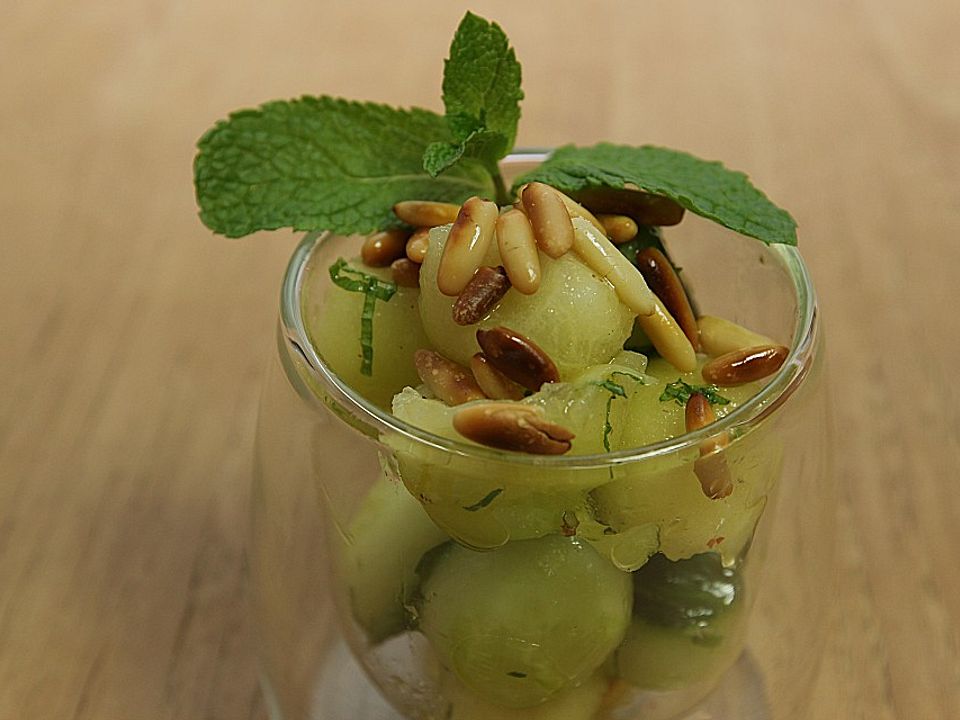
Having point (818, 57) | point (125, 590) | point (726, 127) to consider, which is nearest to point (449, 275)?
point (125, 590)

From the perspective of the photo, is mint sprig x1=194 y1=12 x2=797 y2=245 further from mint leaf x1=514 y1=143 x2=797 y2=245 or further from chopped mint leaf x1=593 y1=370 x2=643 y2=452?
chopped mint leaf x1=593 y1=370 x2=643 y2=452

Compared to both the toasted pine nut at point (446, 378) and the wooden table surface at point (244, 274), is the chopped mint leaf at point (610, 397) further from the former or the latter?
the wooden table surface at point (244, 274)

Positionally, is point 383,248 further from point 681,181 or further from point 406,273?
point 681,181

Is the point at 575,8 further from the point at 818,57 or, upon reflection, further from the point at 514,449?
the point at 514,449

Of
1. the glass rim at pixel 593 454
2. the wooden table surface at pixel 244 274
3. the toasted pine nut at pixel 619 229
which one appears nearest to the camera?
the glass rim at pixel 593 454

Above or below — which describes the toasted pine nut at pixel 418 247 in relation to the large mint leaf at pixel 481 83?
below

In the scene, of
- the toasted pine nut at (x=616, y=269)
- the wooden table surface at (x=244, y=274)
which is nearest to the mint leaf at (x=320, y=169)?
the toasted pine nut at (x=616, y=269)

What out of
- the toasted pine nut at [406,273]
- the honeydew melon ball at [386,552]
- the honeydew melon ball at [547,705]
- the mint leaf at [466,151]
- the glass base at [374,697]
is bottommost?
the glass base at [374,697]
